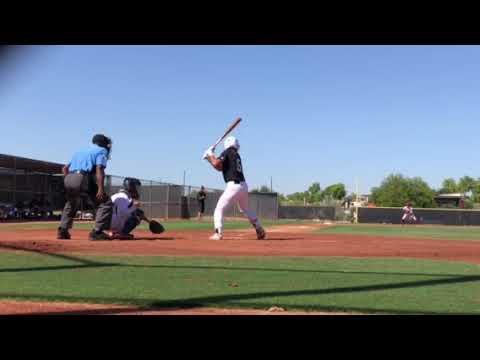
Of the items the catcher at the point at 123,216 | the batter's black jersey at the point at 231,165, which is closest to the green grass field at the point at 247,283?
the catcher at the point at 123,216

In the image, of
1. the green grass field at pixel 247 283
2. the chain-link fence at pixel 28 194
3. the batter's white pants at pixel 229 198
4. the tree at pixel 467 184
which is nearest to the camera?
the green grass field at pixel 247 283

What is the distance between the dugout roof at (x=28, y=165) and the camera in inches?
914

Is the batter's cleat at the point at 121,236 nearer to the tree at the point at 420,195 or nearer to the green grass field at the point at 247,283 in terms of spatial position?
the green grass field at the point at 247,283

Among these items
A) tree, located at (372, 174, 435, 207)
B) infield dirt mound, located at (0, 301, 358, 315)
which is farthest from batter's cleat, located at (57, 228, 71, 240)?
tree, located at (372, 174, 435, 207)

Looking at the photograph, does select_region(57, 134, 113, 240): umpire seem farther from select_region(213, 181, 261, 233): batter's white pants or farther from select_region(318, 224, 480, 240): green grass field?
select_region(318, 224, 480, 240): green grass field

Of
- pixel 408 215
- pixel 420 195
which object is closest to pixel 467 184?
pixel 420 195

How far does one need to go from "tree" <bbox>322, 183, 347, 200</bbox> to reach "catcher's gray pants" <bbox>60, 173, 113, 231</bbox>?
118128mm

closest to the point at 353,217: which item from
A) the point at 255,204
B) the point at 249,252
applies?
the point at 255,204

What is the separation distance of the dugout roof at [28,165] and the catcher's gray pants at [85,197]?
15623 millimetres

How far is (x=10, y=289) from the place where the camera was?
4172mm

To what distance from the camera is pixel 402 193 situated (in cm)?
7350

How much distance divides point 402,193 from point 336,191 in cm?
5727

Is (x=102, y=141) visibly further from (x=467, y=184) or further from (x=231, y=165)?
(x=467, y=184)
